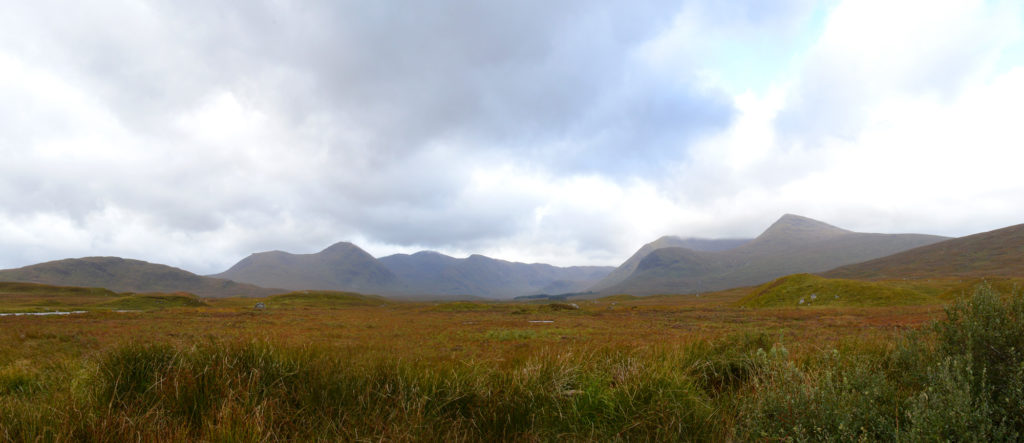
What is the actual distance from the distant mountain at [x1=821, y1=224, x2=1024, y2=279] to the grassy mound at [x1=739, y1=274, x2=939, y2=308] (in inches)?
4213

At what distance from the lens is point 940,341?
6.28 meters

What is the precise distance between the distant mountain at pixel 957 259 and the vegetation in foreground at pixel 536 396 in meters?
158

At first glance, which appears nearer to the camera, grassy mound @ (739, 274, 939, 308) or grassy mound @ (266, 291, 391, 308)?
grassy mound @ (739, 274, 939, 308)

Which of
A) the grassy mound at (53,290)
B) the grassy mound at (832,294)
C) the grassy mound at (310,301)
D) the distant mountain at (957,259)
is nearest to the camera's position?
the grassy mound at (832,294)

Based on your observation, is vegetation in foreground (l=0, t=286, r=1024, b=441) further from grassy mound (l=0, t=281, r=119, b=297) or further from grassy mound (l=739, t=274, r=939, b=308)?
grassy mound (l=0, t=281, r=119, b=297)

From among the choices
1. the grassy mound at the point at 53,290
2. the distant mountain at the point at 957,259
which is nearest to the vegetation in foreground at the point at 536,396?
the grassy mound at the point at 53,290

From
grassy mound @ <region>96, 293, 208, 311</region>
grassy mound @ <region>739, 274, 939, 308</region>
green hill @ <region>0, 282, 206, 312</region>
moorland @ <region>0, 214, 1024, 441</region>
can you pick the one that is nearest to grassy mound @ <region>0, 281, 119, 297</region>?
green hill @ <region>0, 282, 206, 312</region>

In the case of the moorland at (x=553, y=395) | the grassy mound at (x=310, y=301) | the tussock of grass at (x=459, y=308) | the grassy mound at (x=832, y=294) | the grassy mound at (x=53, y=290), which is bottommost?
the tussock of grass at (x=459, y=308)

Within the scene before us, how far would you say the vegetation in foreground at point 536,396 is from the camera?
15.0ft

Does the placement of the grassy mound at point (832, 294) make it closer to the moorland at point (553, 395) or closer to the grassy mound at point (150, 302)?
the moorland at point (553, 395)

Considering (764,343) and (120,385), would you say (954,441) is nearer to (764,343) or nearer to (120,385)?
(764,343)

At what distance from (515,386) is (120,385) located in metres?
5.64

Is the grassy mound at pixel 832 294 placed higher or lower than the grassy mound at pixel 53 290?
lower

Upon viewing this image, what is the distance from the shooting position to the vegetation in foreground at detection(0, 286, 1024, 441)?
15.0 feet
